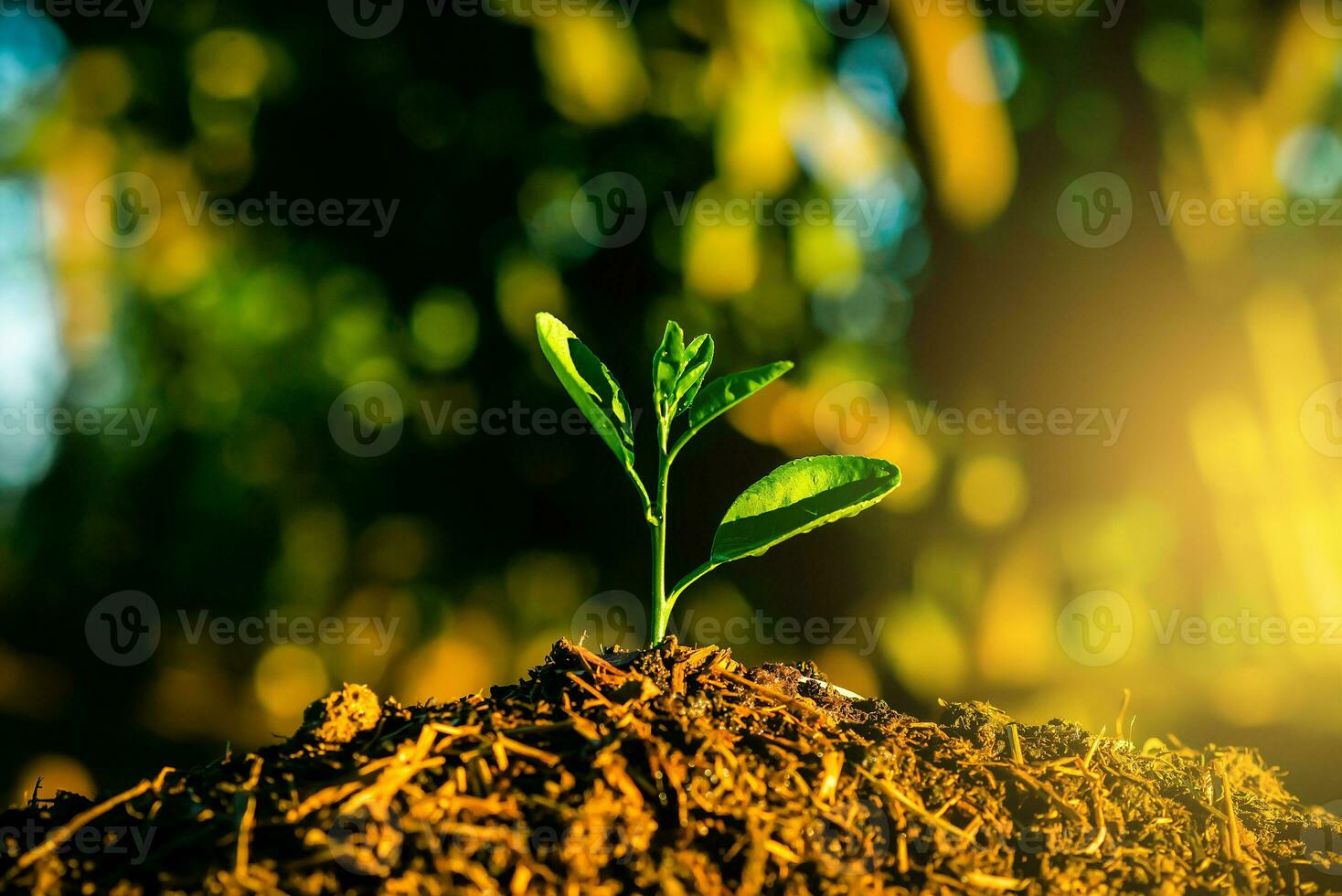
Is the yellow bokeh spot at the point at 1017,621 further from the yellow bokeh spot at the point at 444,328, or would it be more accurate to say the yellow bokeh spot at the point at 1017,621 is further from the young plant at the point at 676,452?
the yellow bokeh spot at the point at 444,328

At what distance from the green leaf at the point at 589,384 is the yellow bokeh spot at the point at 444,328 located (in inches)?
29.9

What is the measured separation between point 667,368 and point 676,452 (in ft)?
0.34

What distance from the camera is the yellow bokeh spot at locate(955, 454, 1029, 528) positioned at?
6.11 feet

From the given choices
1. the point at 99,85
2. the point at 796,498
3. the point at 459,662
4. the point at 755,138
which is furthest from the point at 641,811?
the point at 99,85

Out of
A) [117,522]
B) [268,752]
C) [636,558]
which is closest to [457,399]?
[636,558]

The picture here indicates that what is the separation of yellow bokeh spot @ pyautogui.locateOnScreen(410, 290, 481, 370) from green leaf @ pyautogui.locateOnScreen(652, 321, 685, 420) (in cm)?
83

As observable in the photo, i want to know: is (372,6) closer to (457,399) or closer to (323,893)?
(457,399)

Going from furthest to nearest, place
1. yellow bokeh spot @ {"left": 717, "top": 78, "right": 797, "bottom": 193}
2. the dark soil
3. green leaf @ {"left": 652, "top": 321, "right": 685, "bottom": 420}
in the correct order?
yellow bokeh spot @ {"left": 717, "top": 78, "right": 797, "bottom": 193} < green leaf @ {"left": 652, "top": 321, "right": 685, "bottom": 420} < the dark soil

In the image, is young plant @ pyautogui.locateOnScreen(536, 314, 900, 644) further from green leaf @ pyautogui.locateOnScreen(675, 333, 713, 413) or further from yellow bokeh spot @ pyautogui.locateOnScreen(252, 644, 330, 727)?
yellow bokeh spot @ pyautogui.locateOnScreen(252, 644, 330, 727)

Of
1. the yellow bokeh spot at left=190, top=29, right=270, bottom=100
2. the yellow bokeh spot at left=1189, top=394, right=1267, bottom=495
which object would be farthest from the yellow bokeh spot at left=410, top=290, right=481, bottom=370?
the yellow bokeh spot at left=1189, top=394, right=1267, bottom=495

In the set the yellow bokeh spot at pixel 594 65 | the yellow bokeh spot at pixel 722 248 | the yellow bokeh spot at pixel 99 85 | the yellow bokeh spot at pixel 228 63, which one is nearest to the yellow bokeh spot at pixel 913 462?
the yellow bokeh spot at pixel 722 248

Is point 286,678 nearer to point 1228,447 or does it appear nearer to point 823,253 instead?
point 823,253

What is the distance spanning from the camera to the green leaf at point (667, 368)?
1.15 m

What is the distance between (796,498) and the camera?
1.14 metres
